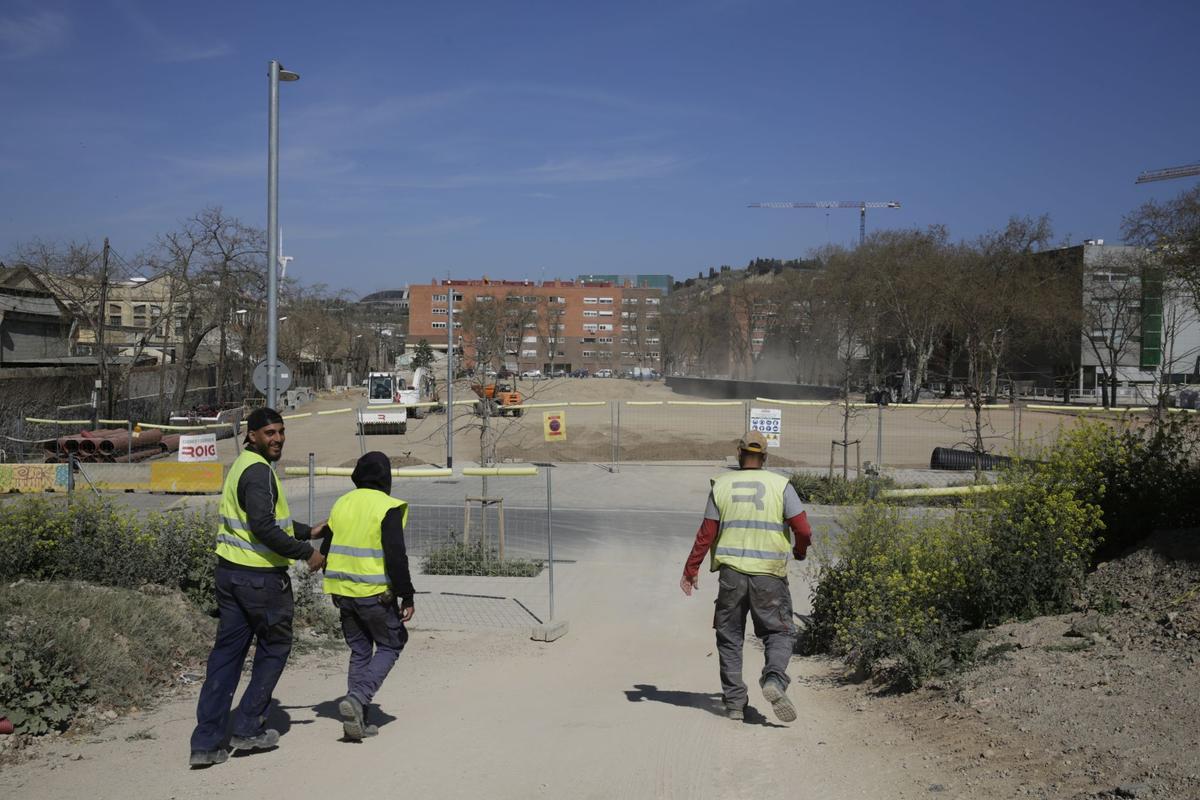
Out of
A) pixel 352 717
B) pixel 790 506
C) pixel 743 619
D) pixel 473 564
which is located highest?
pixel 790 506

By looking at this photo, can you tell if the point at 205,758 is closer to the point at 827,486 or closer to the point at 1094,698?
the point at 1094,698

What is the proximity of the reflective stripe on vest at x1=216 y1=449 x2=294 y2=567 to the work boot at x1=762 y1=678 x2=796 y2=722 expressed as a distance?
2.98 meters

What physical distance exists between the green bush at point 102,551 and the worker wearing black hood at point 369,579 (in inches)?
133

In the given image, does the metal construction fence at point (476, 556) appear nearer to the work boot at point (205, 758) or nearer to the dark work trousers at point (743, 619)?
the work boot at point (205, 758)

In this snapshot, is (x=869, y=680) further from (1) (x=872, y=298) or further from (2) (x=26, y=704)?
(1) (x=872, y=298)

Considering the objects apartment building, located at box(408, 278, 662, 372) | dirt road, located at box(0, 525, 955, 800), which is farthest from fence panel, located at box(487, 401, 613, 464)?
apartment building, located at box(408, 278, 662, 372)

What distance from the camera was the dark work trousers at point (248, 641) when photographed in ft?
18.6

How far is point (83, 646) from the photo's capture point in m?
6.64

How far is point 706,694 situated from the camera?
7570mm

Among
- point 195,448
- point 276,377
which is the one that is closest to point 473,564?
point 276,377

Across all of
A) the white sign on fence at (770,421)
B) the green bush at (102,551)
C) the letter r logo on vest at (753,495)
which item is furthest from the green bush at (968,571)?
the white sign on fence at (770,421)

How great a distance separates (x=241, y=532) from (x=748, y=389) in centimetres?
7050

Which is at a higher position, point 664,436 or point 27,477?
point 664,436

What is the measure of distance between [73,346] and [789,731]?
48.7 meters
